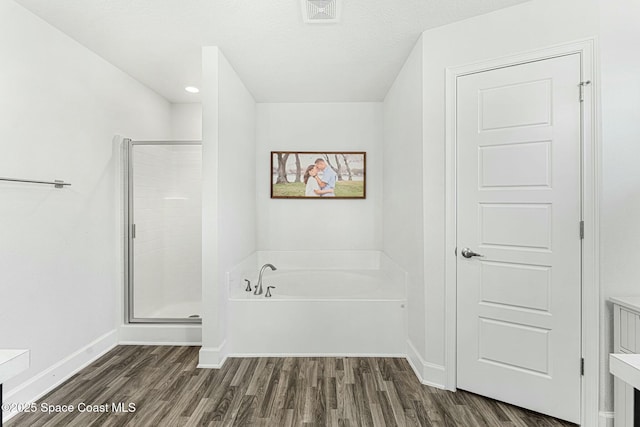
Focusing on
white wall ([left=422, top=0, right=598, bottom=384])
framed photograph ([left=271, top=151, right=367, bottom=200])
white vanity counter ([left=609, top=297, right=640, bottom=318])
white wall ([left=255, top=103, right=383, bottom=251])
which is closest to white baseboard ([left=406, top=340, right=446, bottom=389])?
white wall ([left=422, top=0, right=598, bottom=384])

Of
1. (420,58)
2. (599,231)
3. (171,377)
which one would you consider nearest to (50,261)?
(171,377)

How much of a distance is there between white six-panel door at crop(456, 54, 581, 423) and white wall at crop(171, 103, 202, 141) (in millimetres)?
2970

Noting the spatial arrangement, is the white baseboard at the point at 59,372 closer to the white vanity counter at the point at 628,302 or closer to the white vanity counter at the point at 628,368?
the white vanity counter at the point at 628,368

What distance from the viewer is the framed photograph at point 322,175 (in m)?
3.87

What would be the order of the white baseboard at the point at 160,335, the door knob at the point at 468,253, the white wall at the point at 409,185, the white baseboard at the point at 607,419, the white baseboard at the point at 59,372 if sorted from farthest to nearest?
1. the white baseboard at the point at 160,335
2. the white wall at the point at 409,185
3. the door knob at the point at 468,253
4. the white baseboard at the point at 59,372
5. the white baseboard at the point at 607,419

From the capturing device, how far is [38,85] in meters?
2.11

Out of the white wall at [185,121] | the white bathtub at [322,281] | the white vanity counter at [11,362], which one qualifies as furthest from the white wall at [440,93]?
the white wall at [185,121]

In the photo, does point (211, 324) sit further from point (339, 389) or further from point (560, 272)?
point (560, 272)

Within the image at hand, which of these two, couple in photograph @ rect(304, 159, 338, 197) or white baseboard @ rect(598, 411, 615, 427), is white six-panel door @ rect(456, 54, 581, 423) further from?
couple in photograph @ rect(304, 159, 338, 197)

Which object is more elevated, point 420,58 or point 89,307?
point 420,58

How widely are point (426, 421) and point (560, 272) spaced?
1145 millimetres

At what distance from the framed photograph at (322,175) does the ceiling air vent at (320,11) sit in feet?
5.95

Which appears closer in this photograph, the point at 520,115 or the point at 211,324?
the point at 520,115

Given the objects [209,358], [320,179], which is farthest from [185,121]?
[209,358]
